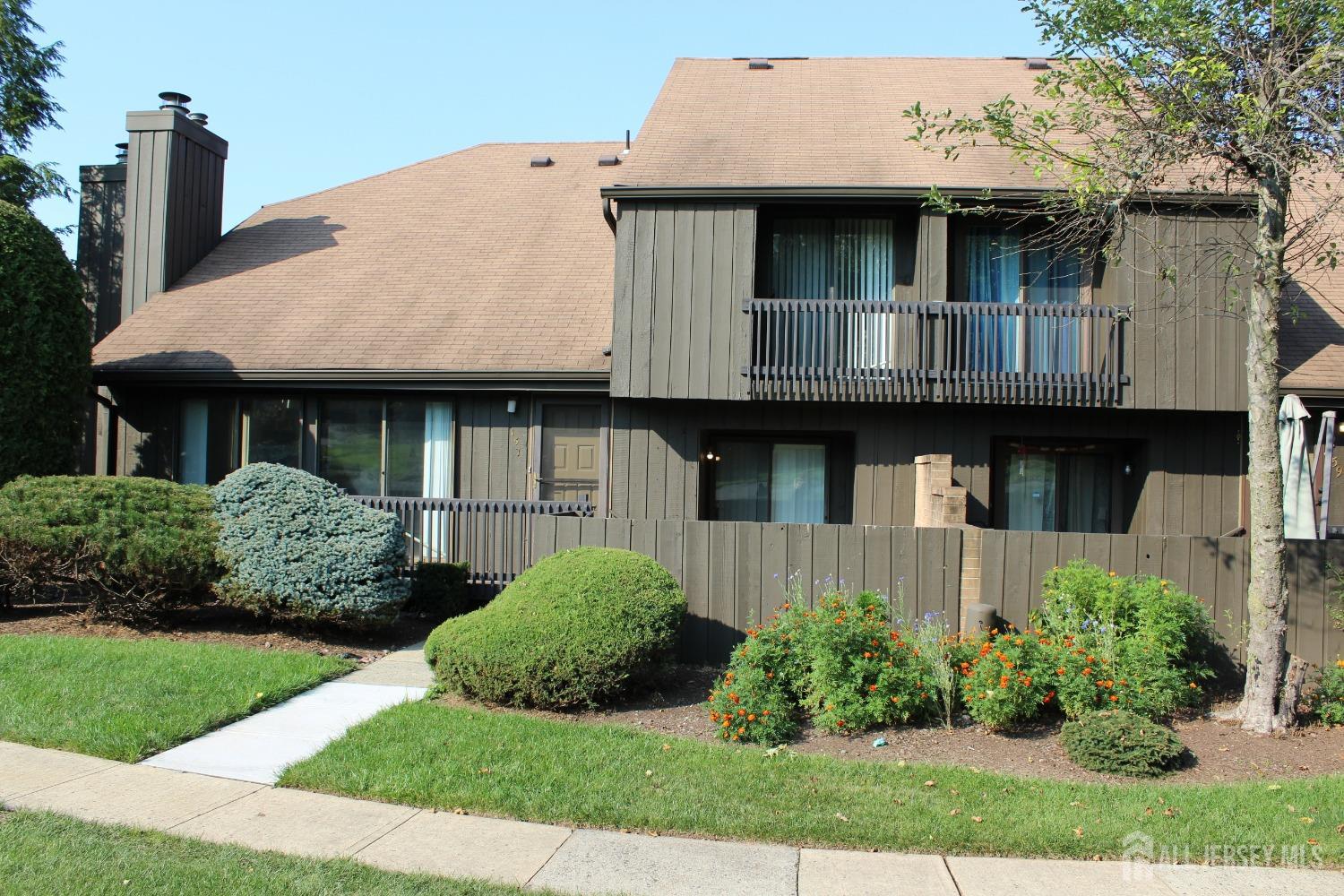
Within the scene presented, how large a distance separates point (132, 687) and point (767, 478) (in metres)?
7.76

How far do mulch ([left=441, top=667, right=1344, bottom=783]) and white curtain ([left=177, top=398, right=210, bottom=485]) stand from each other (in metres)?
7.79

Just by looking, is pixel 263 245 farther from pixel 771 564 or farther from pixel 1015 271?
pixel 1015 271

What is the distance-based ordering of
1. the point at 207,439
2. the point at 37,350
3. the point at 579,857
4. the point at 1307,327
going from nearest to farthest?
the point at 579,857 < the point at 37,350 < the point at 1307,327 < the point at 207,439

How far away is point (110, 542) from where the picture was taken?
30.5ft

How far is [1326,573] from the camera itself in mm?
8711

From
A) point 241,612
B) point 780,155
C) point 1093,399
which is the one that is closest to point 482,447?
point 241,612

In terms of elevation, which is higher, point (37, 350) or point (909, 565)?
point (37, 350)

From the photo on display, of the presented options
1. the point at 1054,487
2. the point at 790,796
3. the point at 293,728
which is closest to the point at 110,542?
the point at 293,728

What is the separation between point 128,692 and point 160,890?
11.3 feet

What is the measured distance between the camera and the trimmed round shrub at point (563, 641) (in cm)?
738

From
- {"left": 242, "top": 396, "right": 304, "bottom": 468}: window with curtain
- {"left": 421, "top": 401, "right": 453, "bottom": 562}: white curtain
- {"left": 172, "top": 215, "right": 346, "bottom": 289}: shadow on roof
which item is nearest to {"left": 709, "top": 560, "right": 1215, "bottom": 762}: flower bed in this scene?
{"left": 421, "top": 401, "right": 453, "bottom": 562}: white curtain

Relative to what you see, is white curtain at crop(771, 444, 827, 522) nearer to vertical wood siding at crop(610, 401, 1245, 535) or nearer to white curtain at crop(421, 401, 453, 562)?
vertical wood siding at crop(610, 401, 1245, 535)

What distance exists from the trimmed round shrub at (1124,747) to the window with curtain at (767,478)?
643 centimetres

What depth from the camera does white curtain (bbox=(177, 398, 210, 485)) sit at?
45.2 feet
